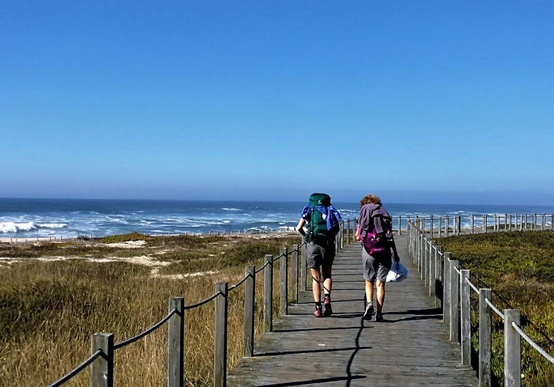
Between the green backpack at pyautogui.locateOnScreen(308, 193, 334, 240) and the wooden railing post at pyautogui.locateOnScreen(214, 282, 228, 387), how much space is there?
11.5 feet

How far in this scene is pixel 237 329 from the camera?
28.9 ft

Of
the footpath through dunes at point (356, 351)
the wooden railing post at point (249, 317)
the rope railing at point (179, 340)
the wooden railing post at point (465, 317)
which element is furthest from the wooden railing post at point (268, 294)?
the wooden railing post at point (465, 317)

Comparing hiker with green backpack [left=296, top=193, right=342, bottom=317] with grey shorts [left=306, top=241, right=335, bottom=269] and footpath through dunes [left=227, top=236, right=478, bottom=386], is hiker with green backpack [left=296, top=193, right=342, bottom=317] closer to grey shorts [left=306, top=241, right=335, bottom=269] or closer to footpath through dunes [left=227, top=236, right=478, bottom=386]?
grey shorts [left=306, top=241, right=335, bottom=269]

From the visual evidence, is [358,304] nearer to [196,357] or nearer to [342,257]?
[196,357]

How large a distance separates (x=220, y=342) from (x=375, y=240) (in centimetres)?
383

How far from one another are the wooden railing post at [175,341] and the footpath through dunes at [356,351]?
1351 millimetres

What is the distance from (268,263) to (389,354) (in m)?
2.13

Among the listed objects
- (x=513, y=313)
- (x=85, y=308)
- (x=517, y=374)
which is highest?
(x=513, y=313)

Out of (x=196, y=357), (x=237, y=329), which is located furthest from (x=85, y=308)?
(x=196, y=357)

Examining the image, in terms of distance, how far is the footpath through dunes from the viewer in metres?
6.38

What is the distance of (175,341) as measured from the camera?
196 inches

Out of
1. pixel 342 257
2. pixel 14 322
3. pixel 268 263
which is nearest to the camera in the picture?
pixel 268 263

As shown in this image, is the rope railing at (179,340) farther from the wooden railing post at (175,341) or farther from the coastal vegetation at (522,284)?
the coastal vegetation at (522,284)

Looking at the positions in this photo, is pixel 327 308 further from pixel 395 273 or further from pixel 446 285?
pixel 446 285
